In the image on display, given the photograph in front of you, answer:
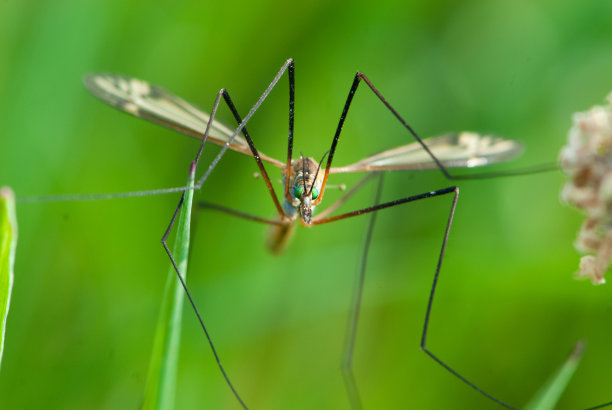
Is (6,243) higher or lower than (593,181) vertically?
lower

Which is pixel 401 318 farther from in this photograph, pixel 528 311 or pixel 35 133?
pixel 35 133

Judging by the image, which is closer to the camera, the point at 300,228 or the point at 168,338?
the point at 168,338

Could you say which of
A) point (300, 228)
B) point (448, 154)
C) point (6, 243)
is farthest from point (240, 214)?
point (6, 243)

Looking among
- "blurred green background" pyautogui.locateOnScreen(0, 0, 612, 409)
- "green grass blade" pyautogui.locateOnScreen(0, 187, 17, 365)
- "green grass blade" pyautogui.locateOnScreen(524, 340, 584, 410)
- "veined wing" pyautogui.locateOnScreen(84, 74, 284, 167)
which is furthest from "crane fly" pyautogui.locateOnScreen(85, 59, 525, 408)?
"green grass blade" pyautogui.locateOnScreen(0, 187, 17, 365)

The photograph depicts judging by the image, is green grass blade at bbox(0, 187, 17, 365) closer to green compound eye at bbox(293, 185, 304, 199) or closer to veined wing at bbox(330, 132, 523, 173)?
green compound eye at bbox(293, 185, 304, 199)

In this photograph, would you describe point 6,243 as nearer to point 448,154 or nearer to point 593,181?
point 593,181

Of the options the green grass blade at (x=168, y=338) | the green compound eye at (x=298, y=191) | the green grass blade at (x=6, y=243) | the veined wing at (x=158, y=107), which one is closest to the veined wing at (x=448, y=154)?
the green compound eye at (x=298, y=191)

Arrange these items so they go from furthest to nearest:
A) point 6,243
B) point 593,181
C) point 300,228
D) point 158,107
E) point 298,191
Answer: point 300,228, point 158,107, point 298,191, point 593,181, point 6,243

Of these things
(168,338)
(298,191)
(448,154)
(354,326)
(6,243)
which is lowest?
(354,326)
